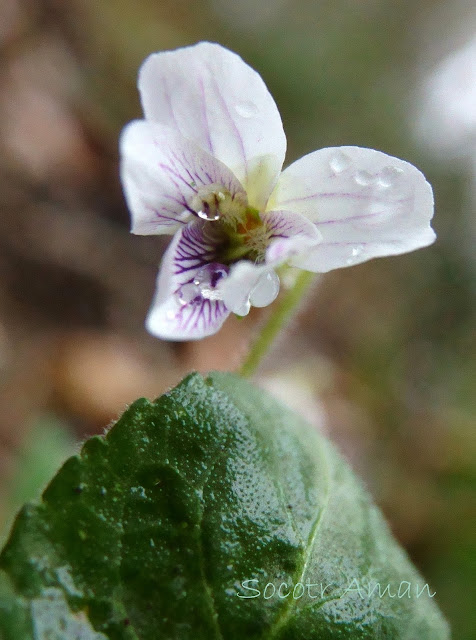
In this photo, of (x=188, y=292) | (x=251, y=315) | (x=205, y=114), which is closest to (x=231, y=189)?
(x=205, y=114)

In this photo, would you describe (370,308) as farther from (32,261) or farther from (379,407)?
(32,261)

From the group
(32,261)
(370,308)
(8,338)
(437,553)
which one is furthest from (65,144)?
(437,553)

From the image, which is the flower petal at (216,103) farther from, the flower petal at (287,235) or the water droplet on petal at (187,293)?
the water droplet on petal at (187,293)

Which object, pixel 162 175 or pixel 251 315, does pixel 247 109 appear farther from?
pixel 251 315

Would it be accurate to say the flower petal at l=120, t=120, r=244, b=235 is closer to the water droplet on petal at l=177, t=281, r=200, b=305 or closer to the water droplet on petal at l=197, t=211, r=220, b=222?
the water droplet on petal at l=197, t=211, r=220, b=222

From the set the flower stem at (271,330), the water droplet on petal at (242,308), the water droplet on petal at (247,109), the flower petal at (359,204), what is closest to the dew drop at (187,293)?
the water droplet on petal at (242,308)

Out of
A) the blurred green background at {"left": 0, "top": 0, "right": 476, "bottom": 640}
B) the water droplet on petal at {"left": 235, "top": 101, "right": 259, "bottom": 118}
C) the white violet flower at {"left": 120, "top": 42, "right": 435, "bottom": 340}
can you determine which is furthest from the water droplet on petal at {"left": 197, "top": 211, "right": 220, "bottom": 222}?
the blurred green background at {"left": 0, "top": 0, "right": 476, "bottom": 640}
